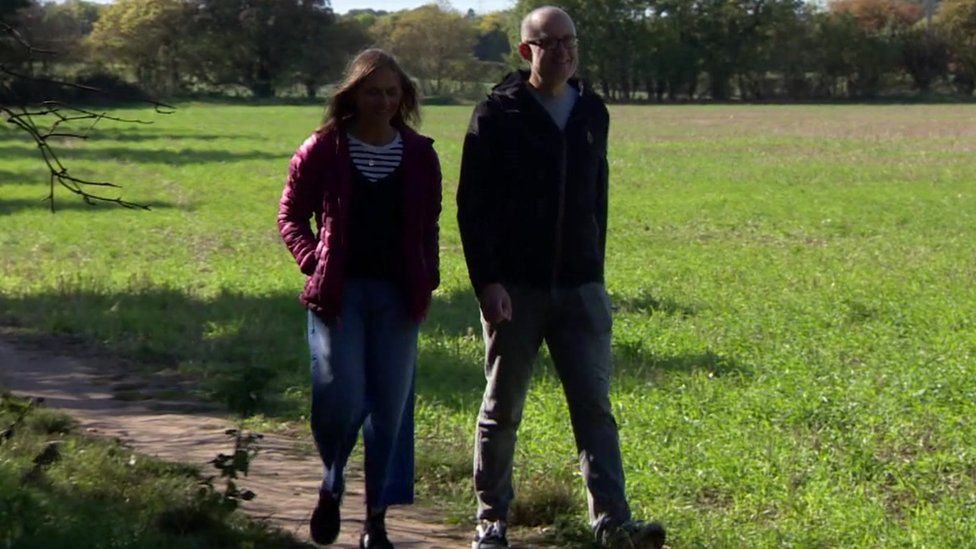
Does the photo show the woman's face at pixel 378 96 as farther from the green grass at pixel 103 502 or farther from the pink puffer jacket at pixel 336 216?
the green grass at pixel 103 502

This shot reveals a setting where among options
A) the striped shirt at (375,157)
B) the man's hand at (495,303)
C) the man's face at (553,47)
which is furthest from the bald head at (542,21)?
the man's hand at (495,303)

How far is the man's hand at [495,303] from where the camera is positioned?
580cm

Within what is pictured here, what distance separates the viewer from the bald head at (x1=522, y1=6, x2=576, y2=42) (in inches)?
226

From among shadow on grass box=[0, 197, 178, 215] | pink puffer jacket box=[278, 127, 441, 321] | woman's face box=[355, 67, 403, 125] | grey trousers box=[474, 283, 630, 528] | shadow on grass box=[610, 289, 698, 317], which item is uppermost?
woman's face box=[355, 67, 403, 125]

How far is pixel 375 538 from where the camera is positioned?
236 inches

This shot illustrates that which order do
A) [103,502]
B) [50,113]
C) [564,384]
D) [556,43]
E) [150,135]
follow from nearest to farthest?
[556,43] → [564,384] → [103,502] → [50,113] → [150,135]

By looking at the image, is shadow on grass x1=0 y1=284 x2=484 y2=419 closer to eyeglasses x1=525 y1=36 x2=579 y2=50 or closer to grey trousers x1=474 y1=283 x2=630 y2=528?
grey trousers x1=474 y1=283 x2=630 y2=528

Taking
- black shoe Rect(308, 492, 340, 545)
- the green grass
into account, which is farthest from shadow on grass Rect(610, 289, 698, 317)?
black shoe Rect(308, 492, 340, 545)

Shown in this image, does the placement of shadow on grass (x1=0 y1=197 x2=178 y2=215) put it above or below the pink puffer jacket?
below

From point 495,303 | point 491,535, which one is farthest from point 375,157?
point 491,535

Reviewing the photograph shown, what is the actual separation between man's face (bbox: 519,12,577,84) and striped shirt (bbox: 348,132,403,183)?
0.60m

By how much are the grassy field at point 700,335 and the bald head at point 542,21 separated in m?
2.00

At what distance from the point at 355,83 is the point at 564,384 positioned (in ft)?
4.51

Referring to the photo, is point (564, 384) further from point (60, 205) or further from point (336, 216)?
point (60, 205)
